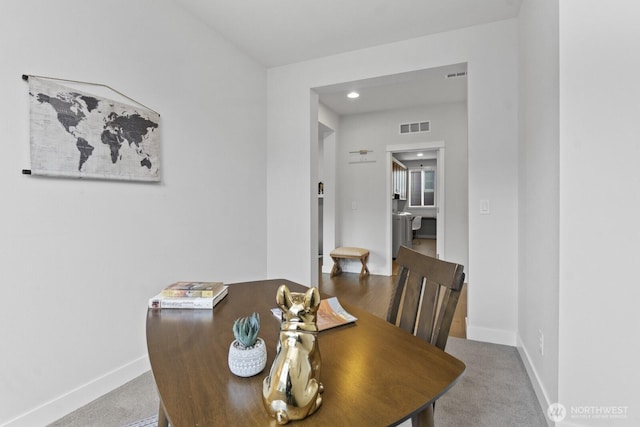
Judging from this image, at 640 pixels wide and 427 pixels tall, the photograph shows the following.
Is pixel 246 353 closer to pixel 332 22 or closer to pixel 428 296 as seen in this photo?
pixel 428 296

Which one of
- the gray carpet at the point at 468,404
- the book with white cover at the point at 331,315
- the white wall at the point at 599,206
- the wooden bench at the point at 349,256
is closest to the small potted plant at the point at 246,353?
the book with white cover at the point at 331,315

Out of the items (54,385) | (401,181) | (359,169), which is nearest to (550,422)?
(54,385)

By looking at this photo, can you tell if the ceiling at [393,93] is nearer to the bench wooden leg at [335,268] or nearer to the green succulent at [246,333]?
the bench wooden leg at [335,268]

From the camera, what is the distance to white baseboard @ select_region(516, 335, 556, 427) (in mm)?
1596

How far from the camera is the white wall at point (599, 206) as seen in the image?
1278 millimetres

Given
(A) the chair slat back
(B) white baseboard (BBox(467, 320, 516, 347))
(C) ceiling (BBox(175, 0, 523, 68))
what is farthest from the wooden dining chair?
(C) ceiling (BBox(175, 0, 523, 68))

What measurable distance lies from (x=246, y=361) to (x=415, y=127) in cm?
478

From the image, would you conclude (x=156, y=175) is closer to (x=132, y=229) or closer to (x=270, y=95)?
(x=132, y=229)

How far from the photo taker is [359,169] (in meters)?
5.21

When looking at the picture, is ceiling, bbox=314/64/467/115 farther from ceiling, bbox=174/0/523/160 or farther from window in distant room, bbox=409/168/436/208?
window in distant room, bbox=409/168/436/208

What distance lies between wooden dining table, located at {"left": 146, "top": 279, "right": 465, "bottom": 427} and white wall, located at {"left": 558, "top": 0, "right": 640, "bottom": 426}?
956 mm

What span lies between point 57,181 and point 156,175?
0.60 meters

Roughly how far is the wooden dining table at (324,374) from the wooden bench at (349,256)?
3.67 metres

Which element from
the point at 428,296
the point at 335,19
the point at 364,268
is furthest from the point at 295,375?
the point at 364,268
